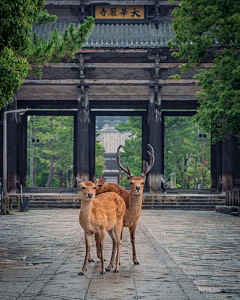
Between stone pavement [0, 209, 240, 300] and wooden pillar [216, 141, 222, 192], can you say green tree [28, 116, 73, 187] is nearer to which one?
wooden pillar [216, 141, 222, 192]

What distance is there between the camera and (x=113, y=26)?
3834 centimetres

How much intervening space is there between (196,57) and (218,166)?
1272 centimetres

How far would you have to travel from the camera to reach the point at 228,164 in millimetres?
35969

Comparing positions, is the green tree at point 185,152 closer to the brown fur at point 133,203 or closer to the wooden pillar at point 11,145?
the wooden pillar at point 11,145

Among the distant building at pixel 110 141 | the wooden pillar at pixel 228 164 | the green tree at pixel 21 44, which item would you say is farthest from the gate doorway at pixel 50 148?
the green tree at pixel 21 44

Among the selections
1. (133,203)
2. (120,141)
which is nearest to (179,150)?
(120,141)

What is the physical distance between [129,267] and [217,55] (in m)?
17.0

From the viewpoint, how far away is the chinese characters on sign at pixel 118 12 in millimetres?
38403

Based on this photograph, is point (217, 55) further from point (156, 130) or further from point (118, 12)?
point (118, 12)

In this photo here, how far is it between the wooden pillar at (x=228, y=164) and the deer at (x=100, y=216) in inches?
986

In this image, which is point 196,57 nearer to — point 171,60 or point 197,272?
point 171,60

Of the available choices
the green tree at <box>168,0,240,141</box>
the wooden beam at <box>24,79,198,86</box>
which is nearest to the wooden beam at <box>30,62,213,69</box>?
the wooden beam at <box>24,79,198,86</box>

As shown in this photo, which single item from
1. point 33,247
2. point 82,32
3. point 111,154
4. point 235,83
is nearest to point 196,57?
point 235,83

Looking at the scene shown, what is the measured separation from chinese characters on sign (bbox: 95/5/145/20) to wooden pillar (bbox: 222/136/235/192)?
9.07 meters
